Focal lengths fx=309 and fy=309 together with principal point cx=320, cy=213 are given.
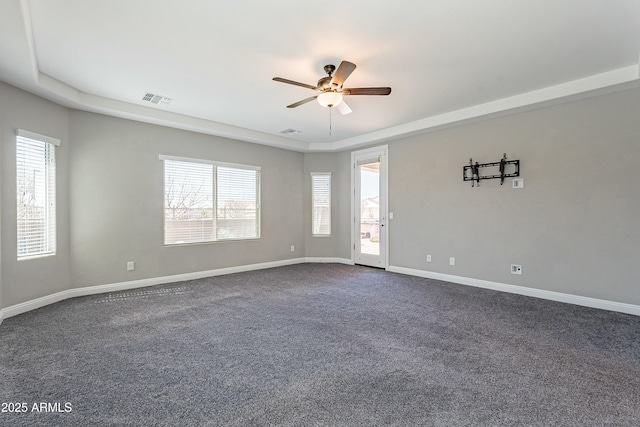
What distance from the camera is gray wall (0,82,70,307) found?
3.44 metres

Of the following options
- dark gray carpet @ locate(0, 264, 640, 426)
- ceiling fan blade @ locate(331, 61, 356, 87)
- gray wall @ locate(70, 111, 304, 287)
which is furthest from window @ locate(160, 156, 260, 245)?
ceiling fan blade @ locate(331, 61, 356, 87)

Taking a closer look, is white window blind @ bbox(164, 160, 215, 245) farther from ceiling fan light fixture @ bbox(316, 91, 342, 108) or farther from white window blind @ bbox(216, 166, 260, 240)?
ceiling fan light fixture @ bbox(316, 91, 342, 108)

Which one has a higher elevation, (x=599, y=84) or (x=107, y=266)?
(x=599, y=84)

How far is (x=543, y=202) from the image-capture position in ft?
13.9

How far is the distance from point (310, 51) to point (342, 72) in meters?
0.41

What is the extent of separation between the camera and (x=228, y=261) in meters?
5.92

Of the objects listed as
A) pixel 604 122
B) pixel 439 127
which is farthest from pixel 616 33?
pixel 439 127

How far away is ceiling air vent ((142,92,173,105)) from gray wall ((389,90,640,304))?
13.5 ft

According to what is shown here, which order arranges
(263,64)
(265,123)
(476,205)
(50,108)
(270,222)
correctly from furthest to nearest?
(270,222), (265,123), (476,205), (50,108), (263,64)

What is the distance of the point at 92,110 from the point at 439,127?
17.3ft

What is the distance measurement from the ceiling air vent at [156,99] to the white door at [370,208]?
379 centimetres

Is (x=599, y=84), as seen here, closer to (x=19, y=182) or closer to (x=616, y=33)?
(x=616, y=33)

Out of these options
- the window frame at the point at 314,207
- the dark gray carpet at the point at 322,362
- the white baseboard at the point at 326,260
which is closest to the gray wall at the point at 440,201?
the dark gray carpet at the point at 322,362

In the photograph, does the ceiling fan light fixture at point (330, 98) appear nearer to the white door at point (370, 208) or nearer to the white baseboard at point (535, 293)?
the white door at point (370, 208)
